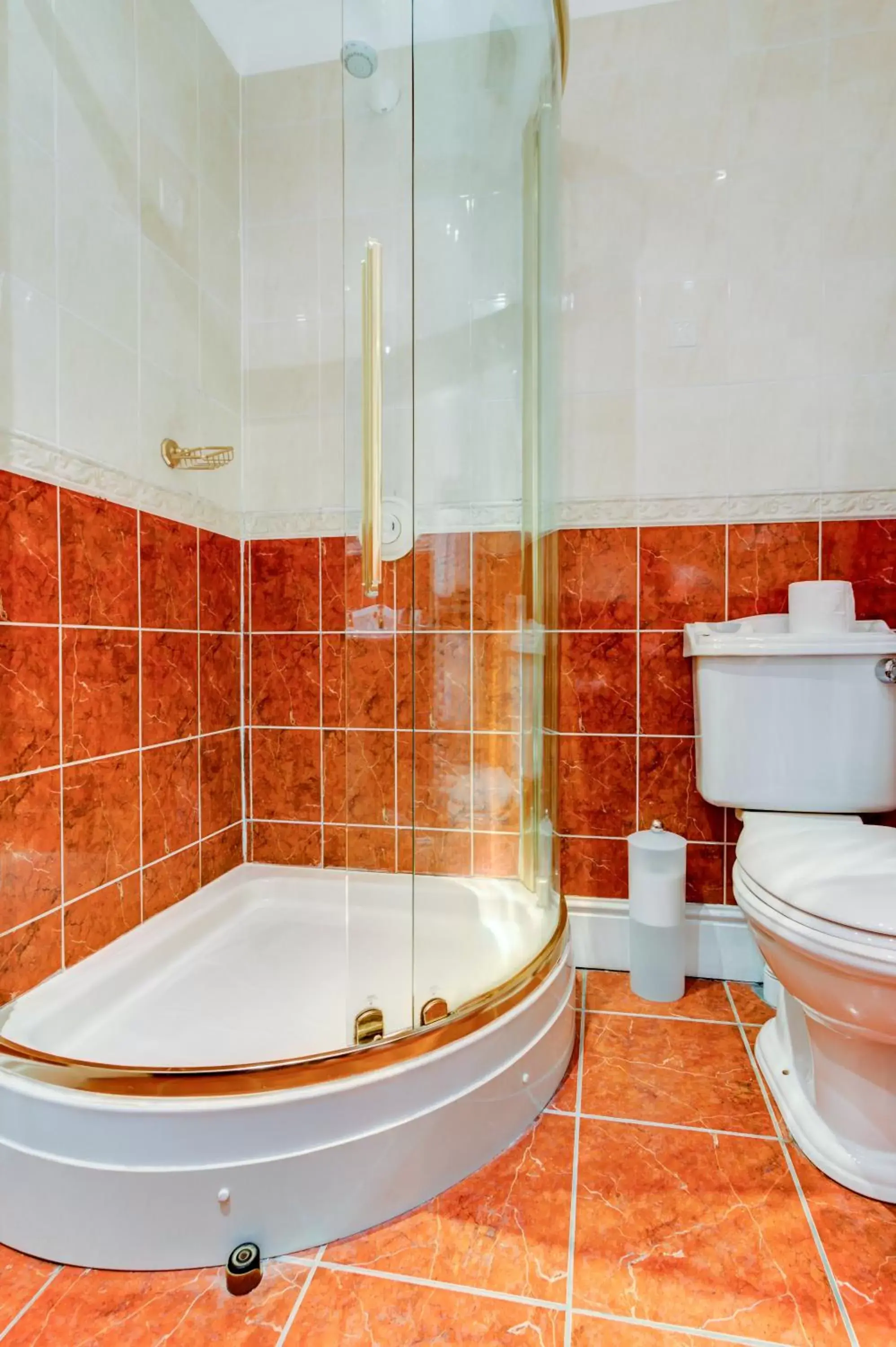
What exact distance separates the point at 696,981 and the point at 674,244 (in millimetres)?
1673

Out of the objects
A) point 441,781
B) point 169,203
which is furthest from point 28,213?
point 441,781

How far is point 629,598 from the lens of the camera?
1.61 meters

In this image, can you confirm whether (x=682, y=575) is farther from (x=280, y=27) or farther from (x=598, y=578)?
(x=280, y=27)

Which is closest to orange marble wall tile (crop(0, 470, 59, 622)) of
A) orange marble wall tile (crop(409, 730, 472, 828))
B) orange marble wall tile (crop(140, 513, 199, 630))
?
orange marble wall tile (crop(140, 513, 199, 630))

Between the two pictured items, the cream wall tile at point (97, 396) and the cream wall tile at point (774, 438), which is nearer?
the cream wall tile at point (97, 396)

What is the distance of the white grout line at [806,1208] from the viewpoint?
79 centimetres

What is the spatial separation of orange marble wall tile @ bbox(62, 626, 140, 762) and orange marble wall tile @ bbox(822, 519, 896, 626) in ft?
4.88

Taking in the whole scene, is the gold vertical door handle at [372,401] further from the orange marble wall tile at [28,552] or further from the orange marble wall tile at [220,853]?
the orange marble wall tile at [220,853]

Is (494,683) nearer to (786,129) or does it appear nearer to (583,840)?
(583,840)

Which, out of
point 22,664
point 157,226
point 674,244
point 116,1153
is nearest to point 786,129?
point 674,244

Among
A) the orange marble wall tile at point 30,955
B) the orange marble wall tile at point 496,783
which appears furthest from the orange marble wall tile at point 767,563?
the orange marble wall tile at point 30,955

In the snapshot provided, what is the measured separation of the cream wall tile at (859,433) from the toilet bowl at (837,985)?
786 mm

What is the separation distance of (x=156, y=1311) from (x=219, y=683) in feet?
3.88

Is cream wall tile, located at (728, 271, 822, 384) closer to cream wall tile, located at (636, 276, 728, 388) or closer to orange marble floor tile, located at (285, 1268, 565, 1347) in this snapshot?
cream wall tile, located at (636, 276, 728, 388)
